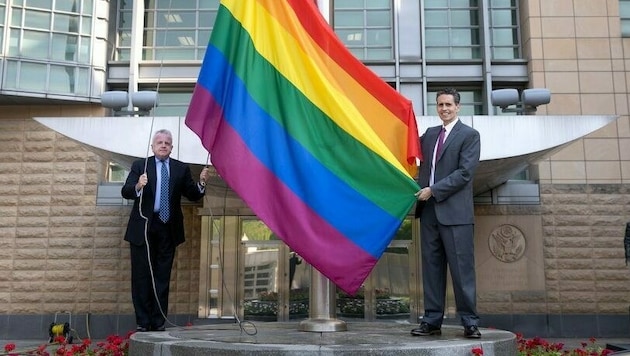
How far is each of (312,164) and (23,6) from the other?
433 inches

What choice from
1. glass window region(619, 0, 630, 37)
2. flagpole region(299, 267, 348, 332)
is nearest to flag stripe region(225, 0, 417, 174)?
flagpole region(299, 267, 348, 332)

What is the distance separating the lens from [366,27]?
45.0 ft

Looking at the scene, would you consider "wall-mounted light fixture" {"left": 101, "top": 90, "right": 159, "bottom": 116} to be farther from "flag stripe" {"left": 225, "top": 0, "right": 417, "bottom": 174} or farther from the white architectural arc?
"flag stripe" {"left": 225, "top": 0, "right": 417, "bottom": 174}

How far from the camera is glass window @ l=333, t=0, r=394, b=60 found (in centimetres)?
1358

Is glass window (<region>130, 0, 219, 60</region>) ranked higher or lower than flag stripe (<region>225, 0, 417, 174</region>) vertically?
higher

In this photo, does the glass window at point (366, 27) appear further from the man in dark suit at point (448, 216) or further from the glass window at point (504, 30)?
the man in dark suit at point (448, 216)

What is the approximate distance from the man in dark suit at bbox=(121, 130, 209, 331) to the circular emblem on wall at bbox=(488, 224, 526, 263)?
8.83 meters

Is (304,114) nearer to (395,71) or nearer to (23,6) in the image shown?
(395,71)

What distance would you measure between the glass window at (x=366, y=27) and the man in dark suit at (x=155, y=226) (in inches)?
344

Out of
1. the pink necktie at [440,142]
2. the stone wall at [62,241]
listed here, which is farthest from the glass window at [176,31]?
the pink necktie at [440,142]

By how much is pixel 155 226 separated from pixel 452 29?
33.9 feet

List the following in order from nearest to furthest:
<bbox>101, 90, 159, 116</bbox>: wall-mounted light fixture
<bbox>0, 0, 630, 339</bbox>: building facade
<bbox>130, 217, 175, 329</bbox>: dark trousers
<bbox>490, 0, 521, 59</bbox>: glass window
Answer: <bbox>130, 217, 175, 329</bbox>: dark trousers
<bbox>101, 90, 159, 116</bbox>: wall-mounted light fixture
<bbox>0, 0, 630, 339</bbox>: building facade
<bbox>490, 0, 521, 59</bbox>: glass window

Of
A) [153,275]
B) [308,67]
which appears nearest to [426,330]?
[308,67]

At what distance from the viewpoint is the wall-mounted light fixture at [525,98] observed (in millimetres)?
10594
